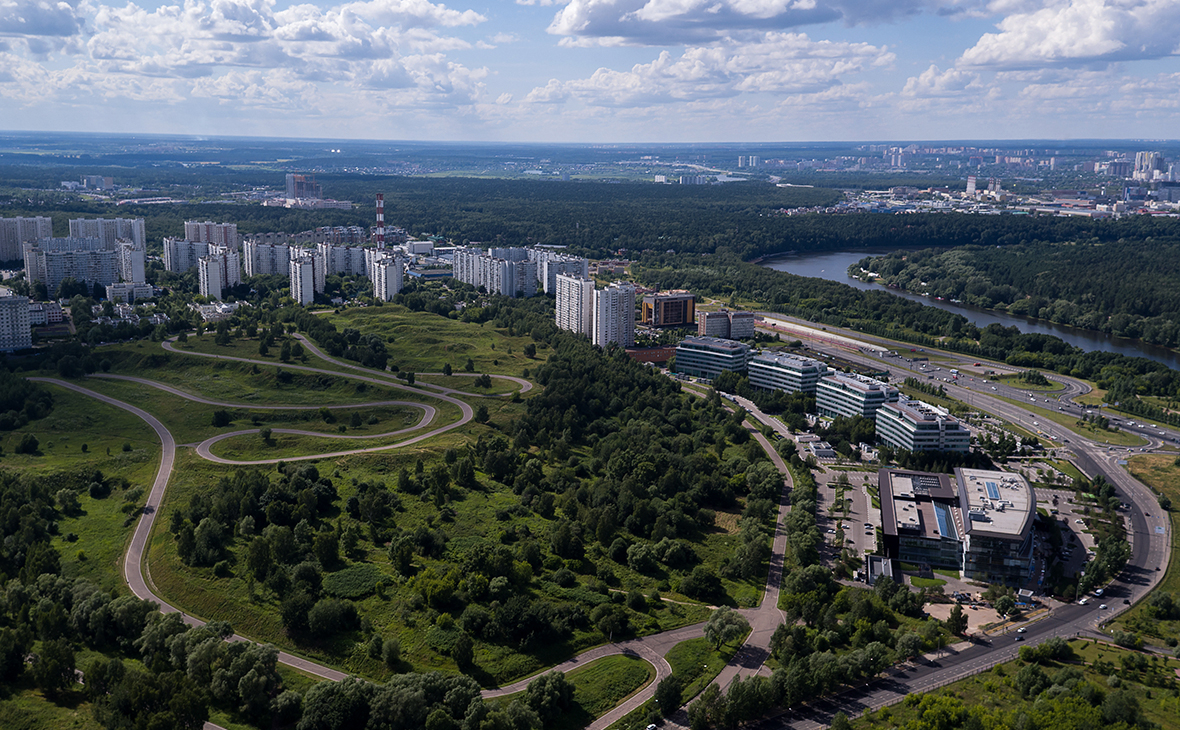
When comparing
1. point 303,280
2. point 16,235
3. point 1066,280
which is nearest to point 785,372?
point 303,280

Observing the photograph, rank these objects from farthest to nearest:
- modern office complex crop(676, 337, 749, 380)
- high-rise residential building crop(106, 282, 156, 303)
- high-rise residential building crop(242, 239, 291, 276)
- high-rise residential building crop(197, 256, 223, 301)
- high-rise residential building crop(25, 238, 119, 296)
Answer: high-rise residential building crop(242, 239, 291, 276), high-rise residential building crop(197, 256, 223, 301), high-rise residential building crop(25, 238, 119, 296), high-rise residential building crop(106, 282, 156, 303), modern office complex crop(676, 337, 749, 380)

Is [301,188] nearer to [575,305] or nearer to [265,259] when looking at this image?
[265,259]

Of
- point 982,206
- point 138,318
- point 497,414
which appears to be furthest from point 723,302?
point 982,206

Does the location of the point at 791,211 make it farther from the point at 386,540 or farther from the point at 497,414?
the point at 386,540

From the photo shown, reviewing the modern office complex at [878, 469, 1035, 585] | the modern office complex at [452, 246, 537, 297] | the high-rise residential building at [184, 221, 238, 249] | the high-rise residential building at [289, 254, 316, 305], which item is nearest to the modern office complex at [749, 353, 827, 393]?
the modern office complex at [878, 469, 1035, 585]

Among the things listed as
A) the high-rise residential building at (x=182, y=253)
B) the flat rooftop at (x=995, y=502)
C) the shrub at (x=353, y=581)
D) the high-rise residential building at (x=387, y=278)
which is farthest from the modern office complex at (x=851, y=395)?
the high-rise residential building at (x=182, y=253)

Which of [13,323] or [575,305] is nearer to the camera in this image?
[13,323]

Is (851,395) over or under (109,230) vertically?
under

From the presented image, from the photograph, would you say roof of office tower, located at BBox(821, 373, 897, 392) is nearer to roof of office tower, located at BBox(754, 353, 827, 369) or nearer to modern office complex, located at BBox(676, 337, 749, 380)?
roof of office tower, located at BBox(754, 353, 827, 369)
